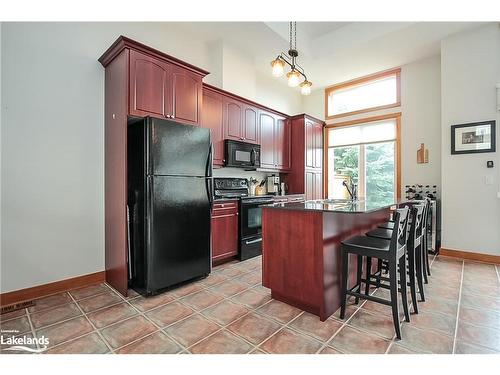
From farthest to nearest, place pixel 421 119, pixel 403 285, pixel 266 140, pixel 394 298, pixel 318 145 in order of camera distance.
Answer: pixel 318 145, pixel 266 140, pixel 421 119, pixel 403 285, pixel 394 298

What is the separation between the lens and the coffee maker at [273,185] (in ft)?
16.5

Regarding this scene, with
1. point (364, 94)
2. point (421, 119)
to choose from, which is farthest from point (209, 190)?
point (364, 94)

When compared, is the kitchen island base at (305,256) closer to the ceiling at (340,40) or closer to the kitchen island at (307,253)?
the kitchen island at (307,253)

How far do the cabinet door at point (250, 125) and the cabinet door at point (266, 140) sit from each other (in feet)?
0.46

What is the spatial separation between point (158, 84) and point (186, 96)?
0.36m

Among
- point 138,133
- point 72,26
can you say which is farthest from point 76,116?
point 72,26

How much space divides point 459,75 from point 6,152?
18.7 feet

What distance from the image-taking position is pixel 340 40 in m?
4.25

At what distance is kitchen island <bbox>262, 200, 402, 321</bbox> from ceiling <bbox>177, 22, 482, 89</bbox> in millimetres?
2952

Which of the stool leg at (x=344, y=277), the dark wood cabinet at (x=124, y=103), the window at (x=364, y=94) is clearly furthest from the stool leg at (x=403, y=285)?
the window at (x=364, y=94)

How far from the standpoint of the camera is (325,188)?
5812mm

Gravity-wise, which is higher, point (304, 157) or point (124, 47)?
point (124, 47)

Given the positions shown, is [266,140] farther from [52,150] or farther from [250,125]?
[52,150]
